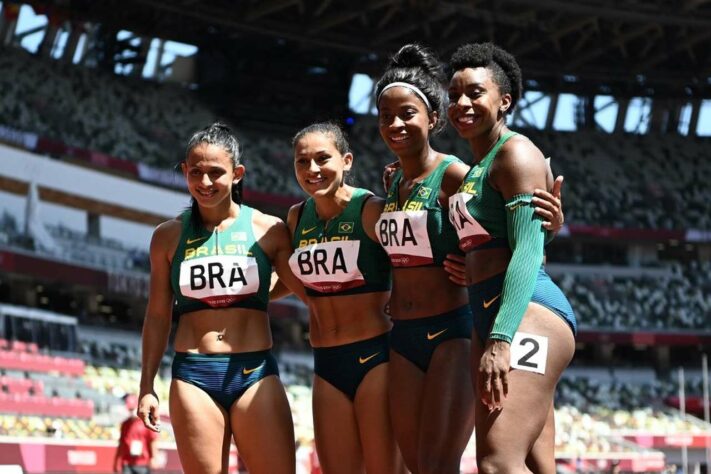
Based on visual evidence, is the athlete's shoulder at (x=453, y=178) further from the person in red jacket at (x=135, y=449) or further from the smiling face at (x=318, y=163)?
the person in red jacket at (x=135, y=449)

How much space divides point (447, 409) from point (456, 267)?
0.66 m

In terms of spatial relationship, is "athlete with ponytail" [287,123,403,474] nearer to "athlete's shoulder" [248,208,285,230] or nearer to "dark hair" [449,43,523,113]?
"athlete's shoulder" [248,208,285,230]

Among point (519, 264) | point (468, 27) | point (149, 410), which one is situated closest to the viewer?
point (519, 264)

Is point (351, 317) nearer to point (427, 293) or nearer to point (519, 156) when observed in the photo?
point (427, 293)

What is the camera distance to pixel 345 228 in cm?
589

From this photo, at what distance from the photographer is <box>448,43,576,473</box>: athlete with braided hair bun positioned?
4379 millimetres

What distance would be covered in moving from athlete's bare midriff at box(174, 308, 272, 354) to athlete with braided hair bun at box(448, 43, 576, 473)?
1.43 m

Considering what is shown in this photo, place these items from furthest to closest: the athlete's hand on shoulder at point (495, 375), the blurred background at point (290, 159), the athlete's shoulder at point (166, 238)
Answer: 1. the blurred background at point (290, 159)
2. the athlete's shoulder at point (166, 238)
3. the athlete's hand on shoulder at point (495, 375)

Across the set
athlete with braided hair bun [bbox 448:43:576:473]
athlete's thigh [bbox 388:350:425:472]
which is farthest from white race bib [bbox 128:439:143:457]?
athlete with braided hair bun [bbox 448:43:576:473]

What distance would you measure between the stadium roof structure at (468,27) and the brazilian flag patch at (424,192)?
30364mm

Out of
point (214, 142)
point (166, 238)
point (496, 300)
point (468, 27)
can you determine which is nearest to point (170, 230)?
point (166, 238)

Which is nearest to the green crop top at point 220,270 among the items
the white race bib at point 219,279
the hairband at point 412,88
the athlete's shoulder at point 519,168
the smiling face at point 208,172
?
the white race bib at point 219,279

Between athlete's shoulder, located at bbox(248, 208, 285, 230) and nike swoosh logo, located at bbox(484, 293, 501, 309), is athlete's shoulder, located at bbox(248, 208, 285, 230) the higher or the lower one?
the higher one

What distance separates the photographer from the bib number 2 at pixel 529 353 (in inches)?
174
